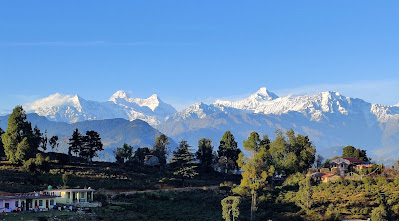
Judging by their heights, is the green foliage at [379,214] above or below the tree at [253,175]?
below

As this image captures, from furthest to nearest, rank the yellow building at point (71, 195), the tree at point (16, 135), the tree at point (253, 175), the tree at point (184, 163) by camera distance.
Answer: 1. the tree at point (184, 163)
2. the tree at point (16, 135)
3. the tree at point (253, 175)
4. the yellow building at point (71, 195)

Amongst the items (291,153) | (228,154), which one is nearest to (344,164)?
(291,153)

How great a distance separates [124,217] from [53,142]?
87127mm

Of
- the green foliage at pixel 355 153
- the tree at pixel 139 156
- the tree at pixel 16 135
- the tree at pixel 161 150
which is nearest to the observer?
the tree at pixel 16 135

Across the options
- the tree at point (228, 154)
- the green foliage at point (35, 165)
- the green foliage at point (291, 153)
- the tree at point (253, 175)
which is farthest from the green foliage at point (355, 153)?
the green foliage at point (35, 165)

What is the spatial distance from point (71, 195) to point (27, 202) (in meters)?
8.83

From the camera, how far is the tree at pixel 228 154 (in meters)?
130

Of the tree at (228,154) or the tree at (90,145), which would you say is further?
the tree at (228,154)

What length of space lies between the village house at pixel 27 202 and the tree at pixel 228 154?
2766 inches

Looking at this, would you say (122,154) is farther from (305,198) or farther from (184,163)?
(305,198)

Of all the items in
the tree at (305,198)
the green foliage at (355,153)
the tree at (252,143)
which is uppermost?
the tree at (252,143)

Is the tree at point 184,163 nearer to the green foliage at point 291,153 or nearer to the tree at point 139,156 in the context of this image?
the green foliage at point 291,153

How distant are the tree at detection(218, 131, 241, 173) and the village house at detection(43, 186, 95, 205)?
62.6m

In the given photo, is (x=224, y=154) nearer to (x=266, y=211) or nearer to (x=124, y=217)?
(x=266, y=211)
